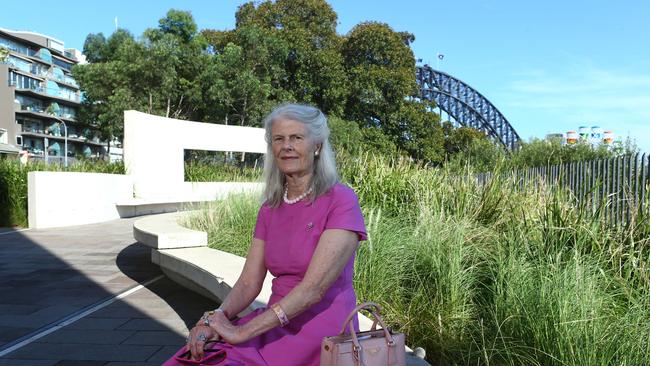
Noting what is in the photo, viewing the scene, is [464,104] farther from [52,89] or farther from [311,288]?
[311,288]

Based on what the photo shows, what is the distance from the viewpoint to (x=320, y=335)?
1.84m

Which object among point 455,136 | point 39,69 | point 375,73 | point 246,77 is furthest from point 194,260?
point 39,69

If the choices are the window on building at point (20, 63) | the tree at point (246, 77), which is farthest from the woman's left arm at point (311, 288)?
the window on building at point (20, 63)

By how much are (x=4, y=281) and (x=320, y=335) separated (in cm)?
523

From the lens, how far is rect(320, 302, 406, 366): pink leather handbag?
1465 mm

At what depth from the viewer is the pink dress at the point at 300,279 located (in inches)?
71.6

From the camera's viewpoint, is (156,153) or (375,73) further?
(375,73)

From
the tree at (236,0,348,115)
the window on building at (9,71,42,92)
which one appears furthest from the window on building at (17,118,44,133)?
the tree at (236,0,348,115)

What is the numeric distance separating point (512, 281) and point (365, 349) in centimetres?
187

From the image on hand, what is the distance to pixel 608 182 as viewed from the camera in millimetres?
7969

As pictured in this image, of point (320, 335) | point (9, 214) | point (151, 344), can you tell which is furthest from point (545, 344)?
point (9, 214)

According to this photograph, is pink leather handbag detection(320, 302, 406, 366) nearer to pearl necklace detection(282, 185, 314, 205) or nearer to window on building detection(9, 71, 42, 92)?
pearl necklace detection(282, 185, 314, 205)

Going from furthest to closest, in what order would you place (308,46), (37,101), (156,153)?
(37,101)
(308,46)
(156,153)

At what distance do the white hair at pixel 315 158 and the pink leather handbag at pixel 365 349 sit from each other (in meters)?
0.57
